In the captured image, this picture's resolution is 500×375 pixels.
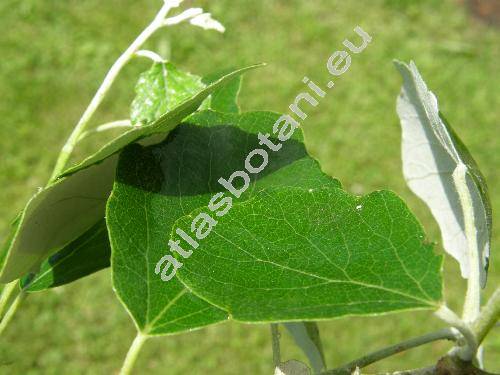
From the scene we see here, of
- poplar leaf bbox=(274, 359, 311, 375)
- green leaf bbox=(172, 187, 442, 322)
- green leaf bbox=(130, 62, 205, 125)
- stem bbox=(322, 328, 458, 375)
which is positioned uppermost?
green leaf bbox=(130, 62, 205, 125)

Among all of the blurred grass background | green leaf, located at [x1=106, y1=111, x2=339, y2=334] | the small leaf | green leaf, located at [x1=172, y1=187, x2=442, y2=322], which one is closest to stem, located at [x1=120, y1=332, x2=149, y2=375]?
green leaf, located at [x1=106, y1=111, x2=339, y2=334]

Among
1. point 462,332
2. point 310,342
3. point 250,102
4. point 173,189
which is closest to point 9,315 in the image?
point 173,189

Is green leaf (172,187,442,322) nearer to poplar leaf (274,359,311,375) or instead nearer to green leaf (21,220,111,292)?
poplar leaf (274,359,311,375)

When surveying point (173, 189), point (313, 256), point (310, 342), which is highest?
point (173, 189)

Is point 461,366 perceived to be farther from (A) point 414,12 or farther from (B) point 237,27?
(A) point 414,12

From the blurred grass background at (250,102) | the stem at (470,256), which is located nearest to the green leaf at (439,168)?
the stem at (470,256)

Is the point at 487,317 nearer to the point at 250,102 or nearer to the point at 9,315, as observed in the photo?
the point at 9,315

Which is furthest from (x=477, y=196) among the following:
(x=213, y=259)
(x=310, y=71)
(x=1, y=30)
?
(x=1, y=30)
